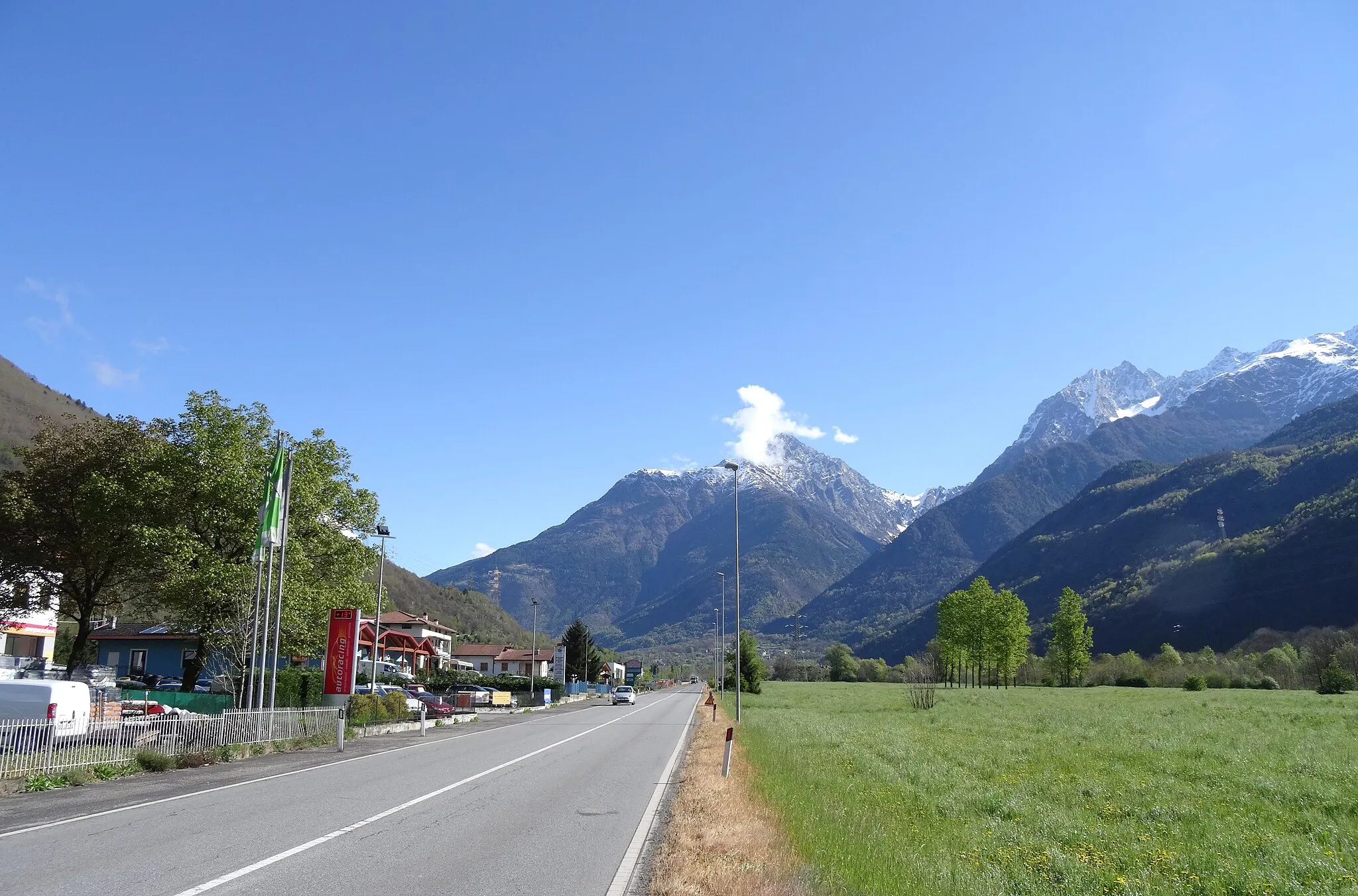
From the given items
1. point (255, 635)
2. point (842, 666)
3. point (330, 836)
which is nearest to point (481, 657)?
point (842, 666)

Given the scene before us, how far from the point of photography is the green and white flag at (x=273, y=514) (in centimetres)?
2636

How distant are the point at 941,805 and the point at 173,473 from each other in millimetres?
28763

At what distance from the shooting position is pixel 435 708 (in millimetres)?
43625

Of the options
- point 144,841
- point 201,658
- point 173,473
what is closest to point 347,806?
point 144,841

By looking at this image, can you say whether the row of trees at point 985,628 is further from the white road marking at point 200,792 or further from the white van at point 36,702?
the white van at point 36,702

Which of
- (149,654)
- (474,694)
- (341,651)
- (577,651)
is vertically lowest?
(474,694)

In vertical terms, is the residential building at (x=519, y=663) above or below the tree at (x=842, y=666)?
above

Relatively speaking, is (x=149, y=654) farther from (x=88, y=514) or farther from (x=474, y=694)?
(x=88, y=514)

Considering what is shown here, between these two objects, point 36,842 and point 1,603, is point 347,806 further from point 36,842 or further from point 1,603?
point 1,603

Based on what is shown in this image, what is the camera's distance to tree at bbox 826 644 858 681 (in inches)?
6078

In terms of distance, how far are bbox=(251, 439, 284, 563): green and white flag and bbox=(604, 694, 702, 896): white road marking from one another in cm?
1452

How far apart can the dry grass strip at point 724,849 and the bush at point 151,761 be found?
38.8ft

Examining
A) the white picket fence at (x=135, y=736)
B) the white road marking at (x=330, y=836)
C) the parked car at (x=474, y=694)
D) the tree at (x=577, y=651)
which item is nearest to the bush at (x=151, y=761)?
the white picket fence at (x=135, y=736)

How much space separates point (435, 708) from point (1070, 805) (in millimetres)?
33862
